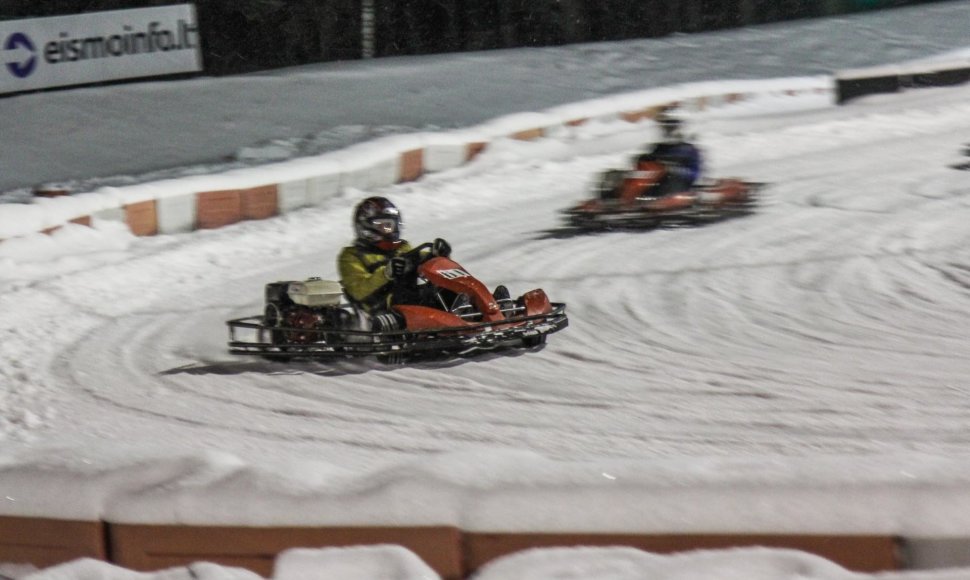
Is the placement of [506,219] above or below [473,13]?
below

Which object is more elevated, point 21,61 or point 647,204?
point 21,61

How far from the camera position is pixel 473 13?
59.3 ft

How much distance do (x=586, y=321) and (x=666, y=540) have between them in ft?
11.5

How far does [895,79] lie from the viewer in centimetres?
1449

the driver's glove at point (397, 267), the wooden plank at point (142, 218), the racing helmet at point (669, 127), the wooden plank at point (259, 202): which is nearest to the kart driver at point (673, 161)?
the racing helmet at point (669, 127)

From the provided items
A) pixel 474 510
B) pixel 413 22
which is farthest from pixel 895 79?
pixel 474 510

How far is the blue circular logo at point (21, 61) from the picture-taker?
43.6ft

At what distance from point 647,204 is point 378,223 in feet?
10.3

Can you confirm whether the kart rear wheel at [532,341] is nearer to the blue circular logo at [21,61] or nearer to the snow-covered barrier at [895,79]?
the blue circular logo at [21,61]

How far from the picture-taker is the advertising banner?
43.9 feet

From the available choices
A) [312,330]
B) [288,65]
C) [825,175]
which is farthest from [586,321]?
[288,65]

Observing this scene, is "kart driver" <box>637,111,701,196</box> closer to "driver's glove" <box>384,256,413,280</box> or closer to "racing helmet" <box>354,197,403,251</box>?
"racing helmet" <box>354,197,403,251</box>

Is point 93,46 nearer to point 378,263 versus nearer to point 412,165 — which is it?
point 412,165

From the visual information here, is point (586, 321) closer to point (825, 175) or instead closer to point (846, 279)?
point (846, 279)
